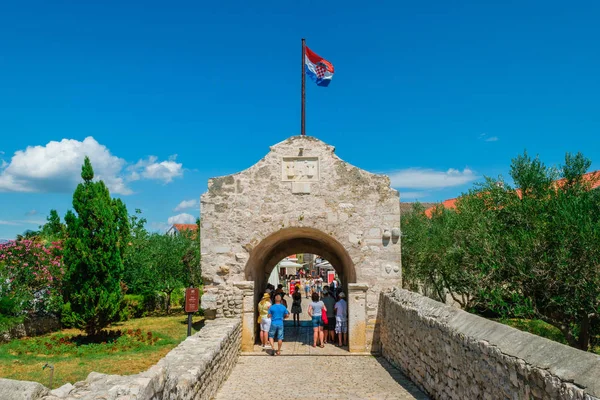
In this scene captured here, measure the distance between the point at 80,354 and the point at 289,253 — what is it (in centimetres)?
717

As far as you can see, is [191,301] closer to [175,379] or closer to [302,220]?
[302,220]

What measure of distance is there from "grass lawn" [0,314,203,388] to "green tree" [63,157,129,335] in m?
0.85

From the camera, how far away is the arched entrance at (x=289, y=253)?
11.7 meters

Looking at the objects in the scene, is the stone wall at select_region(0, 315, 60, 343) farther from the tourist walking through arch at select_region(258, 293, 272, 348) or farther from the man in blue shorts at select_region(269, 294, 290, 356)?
the man in blue shorts at select_region(269, 294, 290, 356)

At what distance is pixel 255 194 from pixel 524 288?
6512 mm

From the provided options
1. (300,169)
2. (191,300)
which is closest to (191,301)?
(191,300)

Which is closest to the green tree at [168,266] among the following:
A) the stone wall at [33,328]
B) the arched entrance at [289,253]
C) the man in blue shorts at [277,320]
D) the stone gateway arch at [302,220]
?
the stone wall at [33,328]

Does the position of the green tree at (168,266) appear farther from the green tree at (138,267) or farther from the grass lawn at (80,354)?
the grass lawn at (80,354)

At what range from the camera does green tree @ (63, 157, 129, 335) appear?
41.3 ft

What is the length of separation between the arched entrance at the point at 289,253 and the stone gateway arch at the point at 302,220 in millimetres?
86

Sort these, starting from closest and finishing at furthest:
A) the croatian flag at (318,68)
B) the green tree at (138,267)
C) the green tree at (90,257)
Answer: the green tree at (90,257)
the croatian flag at (318,68)
the green tree at (138,267)

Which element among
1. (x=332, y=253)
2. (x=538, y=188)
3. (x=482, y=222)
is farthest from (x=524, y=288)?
(x=332, y=253)

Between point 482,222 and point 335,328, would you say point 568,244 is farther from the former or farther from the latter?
point 335,328

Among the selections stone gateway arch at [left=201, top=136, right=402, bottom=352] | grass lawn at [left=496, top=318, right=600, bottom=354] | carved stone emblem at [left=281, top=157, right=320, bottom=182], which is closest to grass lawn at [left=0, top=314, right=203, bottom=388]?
stone gateway arch at [left=201, top=136, right=402, bottom=352]
